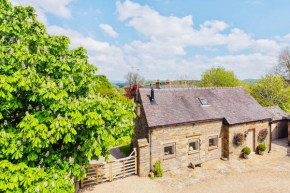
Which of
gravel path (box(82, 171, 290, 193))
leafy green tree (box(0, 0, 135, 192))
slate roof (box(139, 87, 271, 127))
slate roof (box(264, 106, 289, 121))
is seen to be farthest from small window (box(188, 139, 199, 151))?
slate roof (box(264, 106, 289, 121))

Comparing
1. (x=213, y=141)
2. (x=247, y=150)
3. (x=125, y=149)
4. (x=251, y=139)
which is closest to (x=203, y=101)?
→ (x=213, y=141)

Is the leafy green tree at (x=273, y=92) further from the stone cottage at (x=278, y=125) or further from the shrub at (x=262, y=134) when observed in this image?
the shrub at (x=262, y=134)

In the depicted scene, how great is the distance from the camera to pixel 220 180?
41.7 ft

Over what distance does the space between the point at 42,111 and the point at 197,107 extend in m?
13.3

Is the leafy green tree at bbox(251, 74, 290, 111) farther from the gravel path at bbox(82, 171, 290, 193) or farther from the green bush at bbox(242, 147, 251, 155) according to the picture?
the gravel path at bbox(82, 171, 290, 193)

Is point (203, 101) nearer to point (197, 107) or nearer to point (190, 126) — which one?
point (197, 107)

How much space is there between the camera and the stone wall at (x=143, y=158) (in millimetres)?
13070

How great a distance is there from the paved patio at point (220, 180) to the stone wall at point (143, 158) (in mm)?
561

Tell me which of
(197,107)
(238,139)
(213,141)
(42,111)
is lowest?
(213,141)

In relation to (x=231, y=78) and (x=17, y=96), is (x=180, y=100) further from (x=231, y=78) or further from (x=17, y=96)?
(x=231, y=78)

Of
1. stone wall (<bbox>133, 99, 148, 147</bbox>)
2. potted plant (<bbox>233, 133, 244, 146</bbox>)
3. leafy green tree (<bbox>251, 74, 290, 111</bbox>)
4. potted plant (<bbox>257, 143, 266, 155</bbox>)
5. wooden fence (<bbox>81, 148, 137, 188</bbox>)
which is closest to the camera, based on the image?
wooden fence (<bbox>81, 148, 137, 188</bbox>)

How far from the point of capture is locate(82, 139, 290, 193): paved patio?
11695 mm

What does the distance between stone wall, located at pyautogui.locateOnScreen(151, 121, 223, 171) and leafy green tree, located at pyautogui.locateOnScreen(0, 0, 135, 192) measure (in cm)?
518

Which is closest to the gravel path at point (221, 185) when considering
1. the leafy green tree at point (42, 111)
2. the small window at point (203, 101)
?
the leafy green tree at point (42, 111)
